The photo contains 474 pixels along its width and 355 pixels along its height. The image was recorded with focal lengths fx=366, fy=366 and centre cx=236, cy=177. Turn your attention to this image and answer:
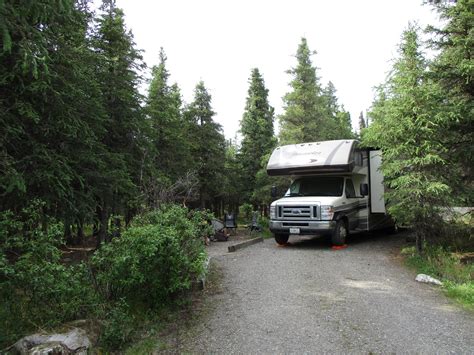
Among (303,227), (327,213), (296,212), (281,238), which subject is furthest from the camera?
(281,238)

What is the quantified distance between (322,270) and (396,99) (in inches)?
197

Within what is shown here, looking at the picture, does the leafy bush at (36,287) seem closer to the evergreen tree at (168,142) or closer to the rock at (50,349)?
the rock at (50,349)

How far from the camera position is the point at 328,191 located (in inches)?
477

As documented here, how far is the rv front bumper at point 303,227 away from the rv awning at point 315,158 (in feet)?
5.85

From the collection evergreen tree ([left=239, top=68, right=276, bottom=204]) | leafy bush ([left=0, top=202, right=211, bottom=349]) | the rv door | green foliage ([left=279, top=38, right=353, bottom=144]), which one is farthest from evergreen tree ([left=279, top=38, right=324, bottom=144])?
leafy bush ([left=0, top=202, right=211, bottom=349])

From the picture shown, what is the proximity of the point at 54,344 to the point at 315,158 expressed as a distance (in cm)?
956

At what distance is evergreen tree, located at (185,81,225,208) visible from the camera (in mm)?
24031

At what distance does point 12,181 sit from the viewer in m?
5.50

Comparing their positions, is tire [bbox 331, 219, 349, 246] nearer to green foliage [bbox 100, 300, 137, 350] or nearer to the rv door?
the rv door

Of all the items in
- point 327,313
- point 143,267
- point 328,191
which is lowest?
point 327,313

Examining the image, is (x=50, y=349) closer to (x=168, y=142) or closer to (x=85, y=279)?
(x=85, y=279)

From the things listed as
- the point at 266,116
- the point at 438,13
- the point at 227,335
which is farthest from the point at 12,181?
the point at 266,116

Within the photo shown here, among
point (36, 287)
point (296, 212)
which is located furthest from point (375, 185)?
point (36, 287)

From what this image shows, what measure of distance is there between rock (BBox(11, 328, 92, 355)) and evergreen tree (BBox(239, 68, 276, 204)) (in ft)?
74.6
